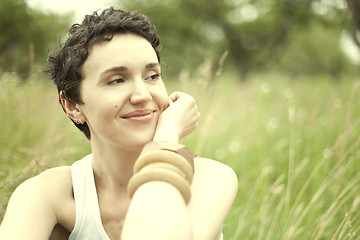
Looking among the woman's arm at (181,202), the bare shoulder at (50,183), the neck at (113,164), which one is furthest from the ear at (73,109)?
the woman's arm at (181,202)

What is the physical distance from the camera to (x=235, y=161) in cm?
313

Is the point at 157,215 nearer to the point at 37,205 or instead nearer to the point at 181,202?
the point at 181,202

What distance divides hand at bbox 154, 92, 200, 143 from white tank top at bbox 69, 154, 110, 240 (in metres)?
0.49

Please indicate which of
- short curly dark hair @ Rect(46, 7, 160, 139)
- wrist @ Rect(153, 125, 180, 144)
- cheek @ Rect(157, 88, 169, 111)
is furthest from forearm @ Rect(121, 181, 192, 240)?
short curly dark hair @ Rect(46, 7, 160, 139)

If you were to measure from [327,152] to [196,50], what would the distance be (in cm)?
2368

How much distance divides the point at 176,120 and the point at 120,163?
0.40 meters

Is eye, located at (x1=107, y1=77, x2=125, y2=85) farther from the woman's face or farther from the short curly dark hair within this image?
the short curly dark hair

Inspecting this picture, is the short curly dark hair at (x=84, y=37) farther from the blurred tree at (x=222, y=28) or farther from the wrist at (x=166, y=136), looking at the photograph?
the blurred tree at (x=222, y=28)

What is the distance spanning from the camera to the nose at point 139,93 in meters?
1.40

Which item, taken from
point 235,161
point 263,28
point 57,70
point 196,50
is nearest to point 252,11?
point 263,28

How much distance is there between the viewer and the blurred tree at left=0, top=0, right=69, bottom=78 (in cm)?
468

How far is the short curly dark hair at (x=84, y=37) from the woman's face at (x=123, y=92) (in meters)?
0.04

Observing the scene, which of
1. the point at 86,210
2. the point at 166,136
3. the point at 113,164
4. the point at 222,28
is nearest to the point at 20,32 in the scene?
the point at 113,164

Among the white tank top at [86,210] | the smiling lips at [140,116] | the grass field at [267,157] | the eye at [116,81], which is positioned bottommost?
the grass field at [267,157]
